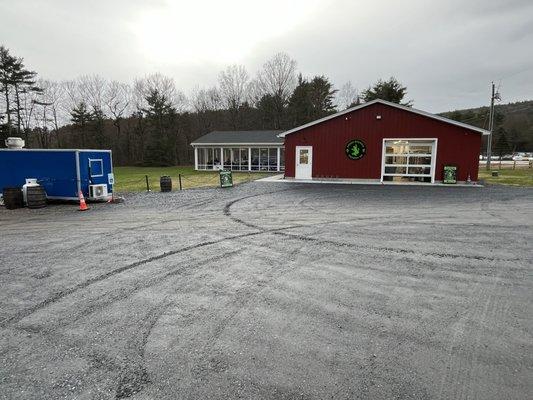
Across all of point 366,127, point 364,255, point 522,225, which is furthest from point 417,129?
point 364,255

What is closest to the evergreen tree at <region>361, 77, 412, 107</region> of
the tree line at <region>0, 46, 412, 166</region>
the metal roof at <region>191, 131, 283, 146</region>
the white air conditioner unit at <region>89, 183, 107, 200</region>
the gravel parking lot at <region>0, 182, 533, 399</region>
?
A: the tree line at <region>0, 46, 412, 166</region>

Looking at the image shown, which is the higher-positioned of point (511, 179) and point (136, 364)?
point (511, 179)

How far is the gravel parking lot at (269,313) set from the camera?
2.59 meters

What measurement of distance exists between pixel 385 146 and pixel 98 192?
15.6 meters

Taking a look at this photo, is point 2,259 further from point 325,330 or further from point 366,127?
point 366,127

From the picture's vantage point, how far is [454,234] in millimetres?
7371

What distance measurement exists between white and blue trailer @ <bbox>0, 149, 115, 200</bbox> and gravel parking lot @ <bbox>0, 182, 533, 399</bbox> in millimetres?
5306

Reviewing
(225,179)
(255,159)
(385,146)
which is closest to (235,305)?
(225,179)

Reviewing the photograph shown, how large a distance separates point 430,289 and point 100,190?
41.5ft

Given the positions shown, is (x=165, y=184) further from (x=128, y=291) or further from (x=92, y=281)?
(x=128, y=291)

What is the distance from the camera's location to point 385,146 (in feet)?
64.8

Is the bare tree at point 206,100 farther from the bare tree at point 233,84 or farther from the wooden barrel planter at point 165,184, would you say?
the wooden barrel planter at point 165,184

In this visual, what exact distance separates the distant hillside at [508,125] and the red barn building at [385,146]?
46075 millimetres

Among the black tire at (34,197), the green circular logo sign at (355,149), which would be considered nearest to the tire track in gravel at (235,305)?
the black tire at (34,197)
